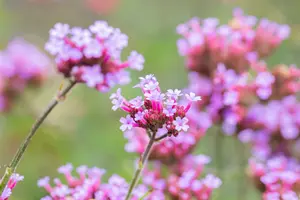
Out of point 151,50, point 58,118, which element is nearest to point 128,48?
point 151,50

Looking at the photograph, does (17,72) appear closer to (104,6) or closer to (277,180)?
(277,180)

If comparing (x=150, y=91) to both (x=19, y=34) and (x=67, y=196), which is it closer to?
(x=67, y=196)

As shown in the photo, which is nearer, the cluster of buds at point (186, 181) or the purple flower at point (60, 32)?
the purple flower at point (60, 32)

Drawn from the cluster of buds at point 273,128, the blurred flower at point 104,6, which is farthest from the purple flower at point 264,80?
the blurred flower at point 104,6

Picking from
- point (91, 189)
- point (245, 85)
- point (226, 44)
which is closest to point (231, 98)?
point (245, 85)

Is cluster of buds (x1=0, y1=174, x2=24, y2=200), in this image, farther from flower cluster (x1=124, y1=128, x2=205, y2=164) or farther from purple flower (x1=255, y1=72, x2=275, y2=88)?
purple flower (x1=255, y1=72, x2=275, y2=88)

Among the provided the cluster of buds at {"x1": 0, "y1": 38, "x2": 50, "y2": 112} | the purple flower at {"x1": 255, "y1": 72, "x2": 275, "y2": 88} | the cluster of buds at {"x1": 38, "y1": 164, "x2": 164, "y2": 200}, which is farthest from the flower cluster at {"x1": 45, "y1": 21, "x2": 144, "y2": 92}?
the cluster of buds at {"x1": 0, "y1": 38, "x2": 50, "y2": 112}

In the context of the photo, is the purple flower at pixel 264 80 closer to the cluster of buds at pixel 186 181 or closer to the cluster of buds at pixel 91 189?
the cluster of buds at pixel 186 181
